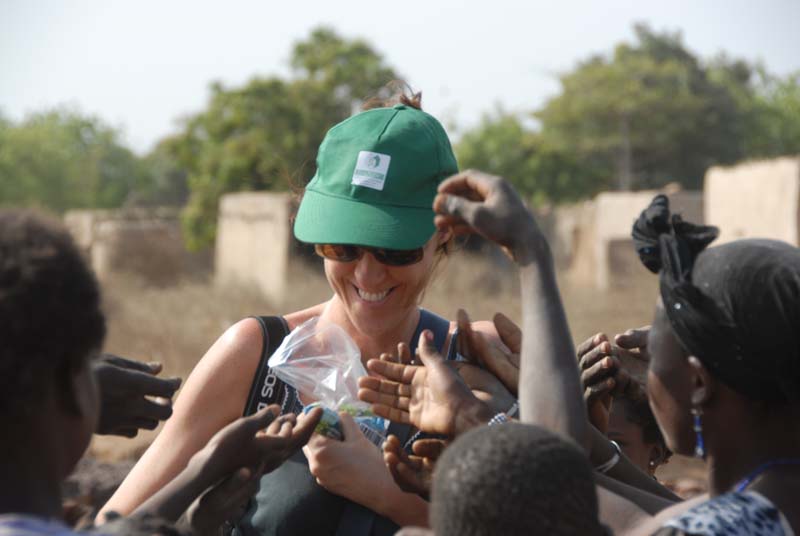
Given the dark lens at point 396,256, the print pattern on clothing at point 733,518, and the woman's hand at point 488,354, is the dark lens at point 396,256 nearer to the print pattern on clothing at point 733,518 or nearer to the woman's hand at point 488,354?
the woman's hand at point 488,354

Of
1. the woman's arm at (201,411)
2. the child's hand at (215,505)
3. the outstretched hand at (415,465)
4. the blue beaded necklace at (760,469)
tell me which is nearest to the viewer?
the blue beaded necklace at (760,469)

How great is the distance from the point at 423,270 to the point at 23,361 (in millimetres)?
1326

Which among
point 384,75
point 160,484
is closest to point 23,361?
point 160,484

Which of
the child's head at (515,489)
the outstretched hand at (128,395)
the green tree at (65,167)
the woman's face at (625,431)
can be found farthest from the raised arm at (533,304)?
the green tree at (65,167)

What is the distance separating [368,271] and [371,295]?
7 centimetres

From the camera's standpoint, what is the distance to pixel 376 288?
9.18 ft

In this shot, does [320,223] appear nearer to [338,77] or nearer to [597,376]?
[597,376]

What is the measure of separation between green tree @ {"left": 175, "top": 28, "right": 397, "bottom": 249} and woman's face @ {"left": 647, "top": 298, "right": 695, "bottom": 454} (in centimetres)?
1906

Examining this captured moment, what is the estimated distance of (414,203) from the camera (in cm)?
276

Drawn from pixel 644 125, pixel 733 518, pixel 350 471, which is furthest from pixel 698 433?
pixel 644 125

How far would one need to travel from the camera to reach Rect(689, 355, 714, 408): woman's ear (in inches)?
80.0

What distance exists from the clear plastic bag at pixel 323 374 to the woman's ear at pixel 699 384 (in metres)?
0.85

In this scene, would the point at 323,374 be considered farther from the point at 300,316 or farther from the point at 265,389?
the point at 300,316

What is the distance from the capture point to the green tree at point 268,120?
21750 millimetres
